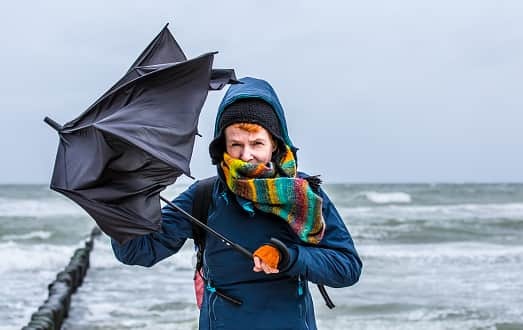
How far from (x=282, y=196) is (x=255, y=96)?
350 millimetres

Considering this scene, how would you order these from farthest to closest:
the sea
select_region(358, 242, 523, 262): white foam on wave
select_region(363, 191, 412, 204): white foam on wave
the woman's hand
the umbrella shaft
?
select_region(363, 191, 412, 204): white foam on wave < select_region(358, 242, 523, 262): white foam on wave < the sea < the umbrella shaft < the woman's hand

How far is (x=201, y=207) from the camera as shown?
288 centimetres

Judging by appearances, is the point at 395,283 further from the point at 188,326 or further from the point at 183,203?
the point at 183,203

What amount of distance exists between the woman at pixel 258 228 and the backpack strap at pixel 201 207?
0.02 metres

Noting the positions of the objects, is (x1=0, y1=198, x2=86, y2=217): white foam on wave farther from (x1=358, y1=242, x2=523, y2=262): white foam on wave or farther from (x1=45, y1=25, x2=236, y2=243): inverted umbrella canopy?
(x1=45, y1=25, x2=236, y2=243): inverted umbrella canopy

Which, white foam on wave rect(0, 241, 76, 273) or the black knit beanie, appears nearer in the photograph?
the black knit beanie

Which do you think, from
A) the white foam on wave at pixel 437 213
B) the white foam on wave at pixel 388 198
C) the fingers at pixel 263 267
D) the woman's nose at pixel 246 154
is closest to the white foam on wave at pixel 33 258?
the woman's nose at pixel 246 154

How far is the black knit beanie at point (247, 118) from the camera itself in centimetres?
281

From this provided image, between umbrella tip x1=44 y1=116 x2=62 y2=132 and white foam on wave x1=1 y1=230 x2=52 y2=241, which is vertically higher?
umbrella tip x1=44 y1=116 x2=62 y2=132

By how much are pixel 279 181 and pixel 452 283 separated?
10.3m

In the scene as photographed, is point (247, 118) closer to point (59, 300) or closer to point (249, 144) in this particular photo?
point (249, 144)

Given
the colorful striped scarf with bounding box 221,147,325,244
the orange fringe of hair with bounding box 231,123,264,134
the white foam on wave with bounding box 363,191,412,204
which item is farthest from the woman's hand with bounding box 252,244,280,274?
the white foam on wave with bounding box 363,191,412,204

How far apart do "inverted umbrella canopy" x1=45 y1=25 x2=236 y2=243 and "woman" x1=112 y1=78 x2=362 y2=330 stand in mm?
135

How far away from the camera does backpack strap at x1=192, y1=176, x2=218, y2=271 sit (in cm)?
288
